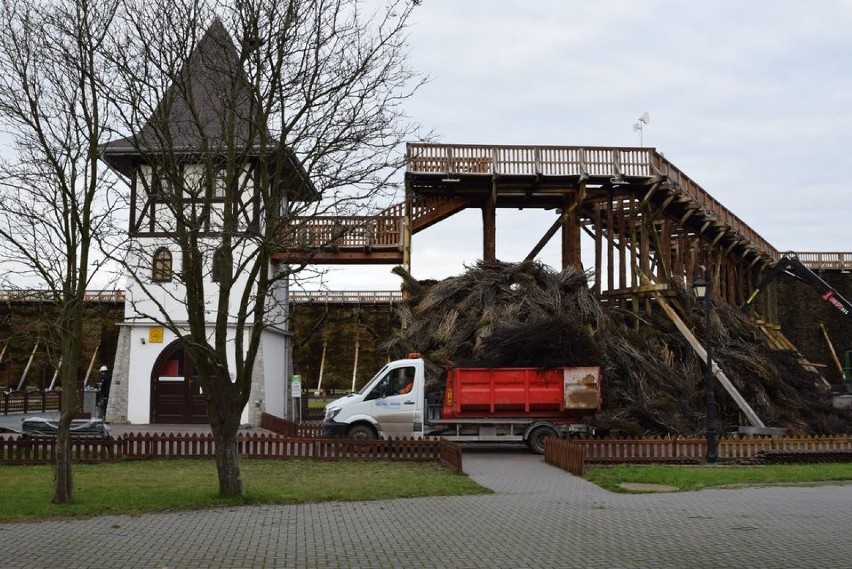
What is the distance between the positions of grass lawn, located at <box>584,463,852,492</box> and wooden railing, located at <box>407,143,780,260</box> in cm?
1635

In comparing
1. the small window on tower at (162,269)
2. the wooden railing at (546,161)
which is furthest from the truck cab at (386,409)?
the wooden railing at (546,161)

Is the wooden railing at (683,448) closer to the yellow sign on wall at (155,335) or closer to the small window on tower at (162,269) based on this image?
the small window on tower at (162,269)

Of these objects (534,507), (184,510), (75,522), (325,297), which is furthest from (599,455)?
(325,297)

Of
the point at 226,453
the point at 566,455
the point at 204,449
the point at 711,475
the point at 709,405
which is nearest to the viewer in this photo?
the point at 226,453

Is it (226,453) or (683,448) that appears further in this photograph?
(683,448)

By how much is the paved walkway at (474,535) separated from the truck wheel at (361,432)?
27.2 feet

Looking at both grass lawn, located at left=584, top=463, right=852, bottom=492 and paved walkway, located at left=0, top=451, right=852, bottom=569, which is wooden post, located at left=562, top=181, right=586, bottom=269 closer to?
grass lawn, located at left=584, top=463, right=852, bottom=492

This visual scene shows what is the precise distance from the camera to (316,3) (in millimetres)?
13117

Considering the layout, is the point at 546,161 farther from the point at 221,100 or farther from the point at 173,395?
the point at 221,100

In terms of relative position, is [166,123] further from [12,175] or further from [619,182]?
[619,182]

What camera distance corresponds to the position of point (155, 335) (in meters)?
32.1

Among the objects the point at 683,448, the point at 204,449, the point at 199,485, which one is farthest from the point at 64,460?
the point at 683,448

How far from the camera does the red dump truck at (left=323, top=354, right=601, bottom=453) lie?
22984mm

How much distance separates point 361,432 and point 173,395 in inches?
465
